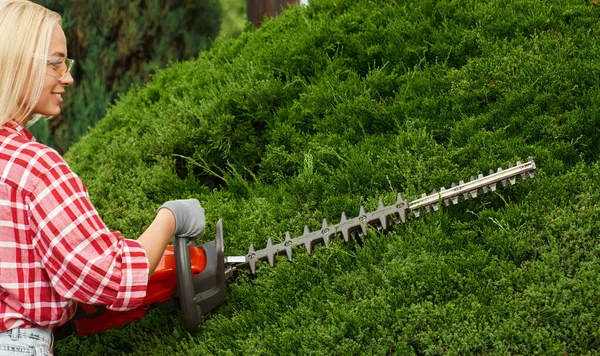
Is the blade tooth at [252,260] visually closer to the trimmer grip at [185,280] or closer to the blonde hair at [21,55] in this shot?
the trimmer grip at [185,280]

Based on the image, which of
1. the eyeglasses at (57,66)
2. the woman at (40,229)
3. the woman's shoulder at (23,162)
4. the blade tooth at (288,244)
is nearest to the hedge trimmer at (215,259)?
the blade tooth at (288,244)

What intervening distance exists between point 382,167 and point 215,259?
3.20 feet

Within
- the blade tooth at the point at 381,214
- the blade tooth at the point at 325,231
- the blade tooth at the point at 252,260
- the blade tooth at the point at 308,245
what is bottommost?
the blade tooth at the point at 252,260

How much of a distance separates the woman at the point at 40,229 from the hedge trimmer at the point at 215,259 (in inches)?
10.5

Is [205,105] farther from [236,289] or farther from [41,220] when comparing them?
[41,220]

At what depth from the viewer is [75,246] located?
227 centimetres

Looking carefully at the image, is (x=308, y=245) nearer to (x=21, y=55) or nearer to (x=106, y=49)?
(x=21, y=55)

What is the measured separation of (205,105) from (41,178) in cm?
202

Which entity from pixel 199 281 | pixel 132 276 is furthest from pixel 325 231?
pixel 132 276

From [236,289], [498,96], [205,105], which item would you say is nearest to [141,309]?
[236,289]

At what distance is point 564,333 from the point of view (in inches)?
105

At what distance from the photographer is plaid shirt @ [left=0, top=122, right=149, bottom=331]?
2273mm

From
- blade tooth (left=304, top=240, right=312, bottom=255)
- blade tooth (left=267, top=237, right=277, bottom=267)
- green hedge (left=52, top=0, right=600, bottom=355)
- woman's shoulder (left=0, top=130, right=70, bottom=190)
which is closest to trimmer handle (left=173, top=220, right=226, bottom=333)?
green hedge (left=52, top=0, right=600, bottom=355)

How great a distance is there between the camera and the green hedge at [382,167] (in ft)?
9.28
